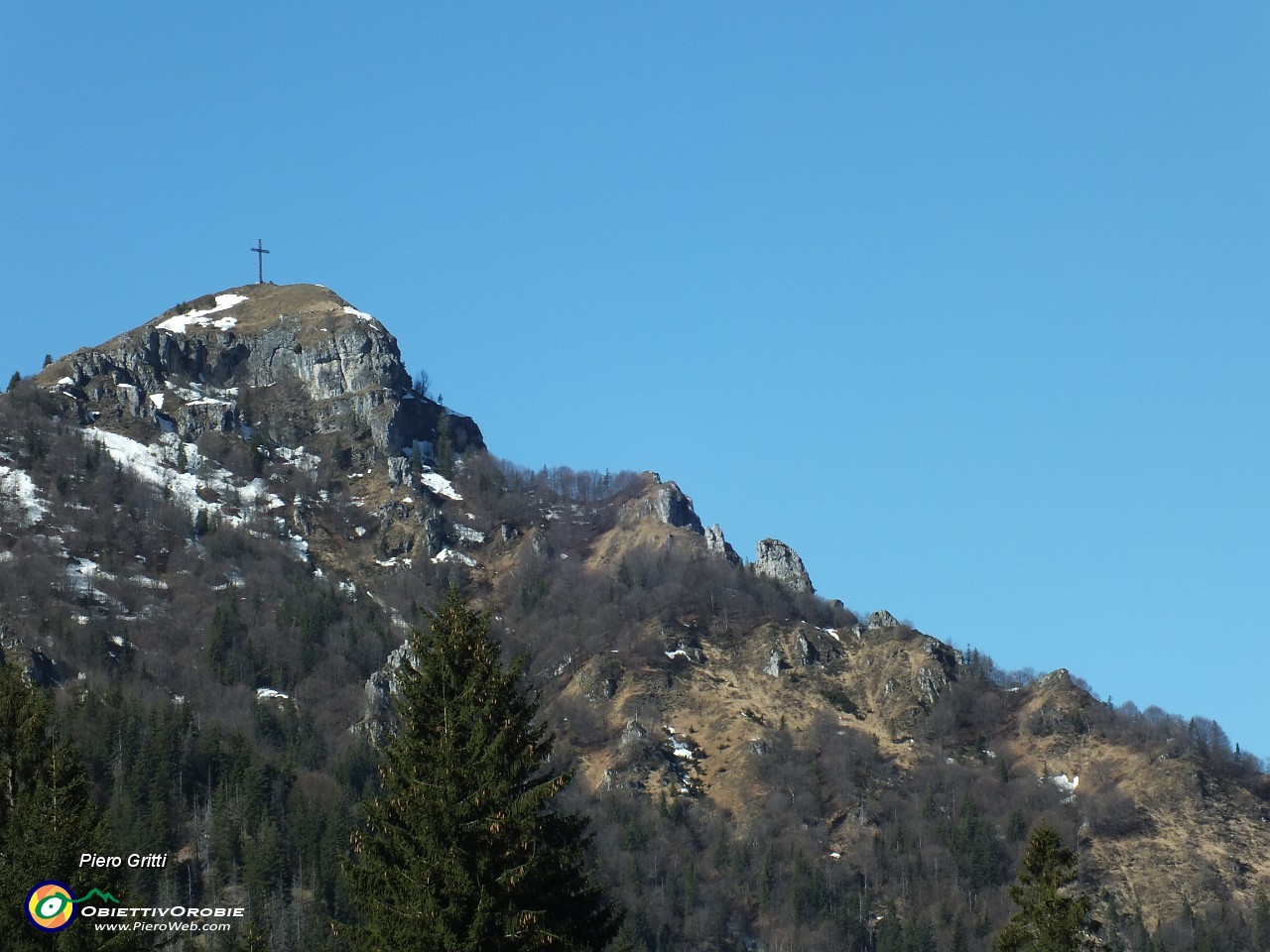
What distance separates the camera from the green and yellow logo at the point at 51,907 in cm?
4819

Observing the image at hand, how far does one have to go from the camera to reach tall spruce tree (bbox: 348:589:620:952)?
40812mm

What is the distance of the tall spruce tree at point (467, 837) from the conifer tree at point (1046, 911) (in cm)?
2204

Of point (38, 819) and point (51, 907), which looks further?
point (38, 819)

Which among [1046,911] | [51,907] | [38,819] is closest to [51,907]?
[51,907]

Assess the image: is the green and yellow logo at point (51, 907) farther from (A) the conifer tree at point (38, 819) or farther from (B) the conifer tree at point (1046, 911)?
(B) the conifer tree at point (1046, 911)

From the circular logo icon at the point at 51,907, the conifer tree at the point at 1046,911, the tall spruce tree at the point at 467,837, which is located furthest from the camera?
the conifer tree at the point at 1046,911

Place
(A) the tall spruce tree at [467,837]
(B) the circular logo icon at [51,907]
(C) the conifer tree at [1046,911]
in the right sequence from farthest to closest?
1. (C) the conifer tree at [1046,911]
2. (B) the circular logo icon at [51,907]
3. (A) the tall spruce tree at [467,837]

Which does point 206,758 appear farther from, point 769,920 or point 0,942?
point 0,942

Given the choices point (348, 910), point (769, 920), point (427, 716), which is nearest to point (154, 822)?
point (348, 910)

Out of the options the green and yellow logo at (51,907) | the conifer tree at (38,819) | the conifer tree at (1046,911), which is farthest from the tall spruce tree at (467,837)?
the conifer tree at (1046,911)

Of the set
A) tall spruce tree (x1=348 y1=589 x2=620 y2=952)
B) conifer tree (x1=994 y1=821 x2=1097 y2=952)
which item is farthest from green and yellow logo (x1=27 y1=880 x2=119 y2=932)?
conifer tree (x1=994 y1=821 x2=1097 y2=952)

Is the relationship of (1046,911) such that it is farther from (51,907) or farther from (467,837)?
(51,907)

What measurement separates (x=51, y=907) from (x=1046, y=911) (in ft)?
105

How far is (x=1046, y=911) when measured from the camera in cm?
6191
